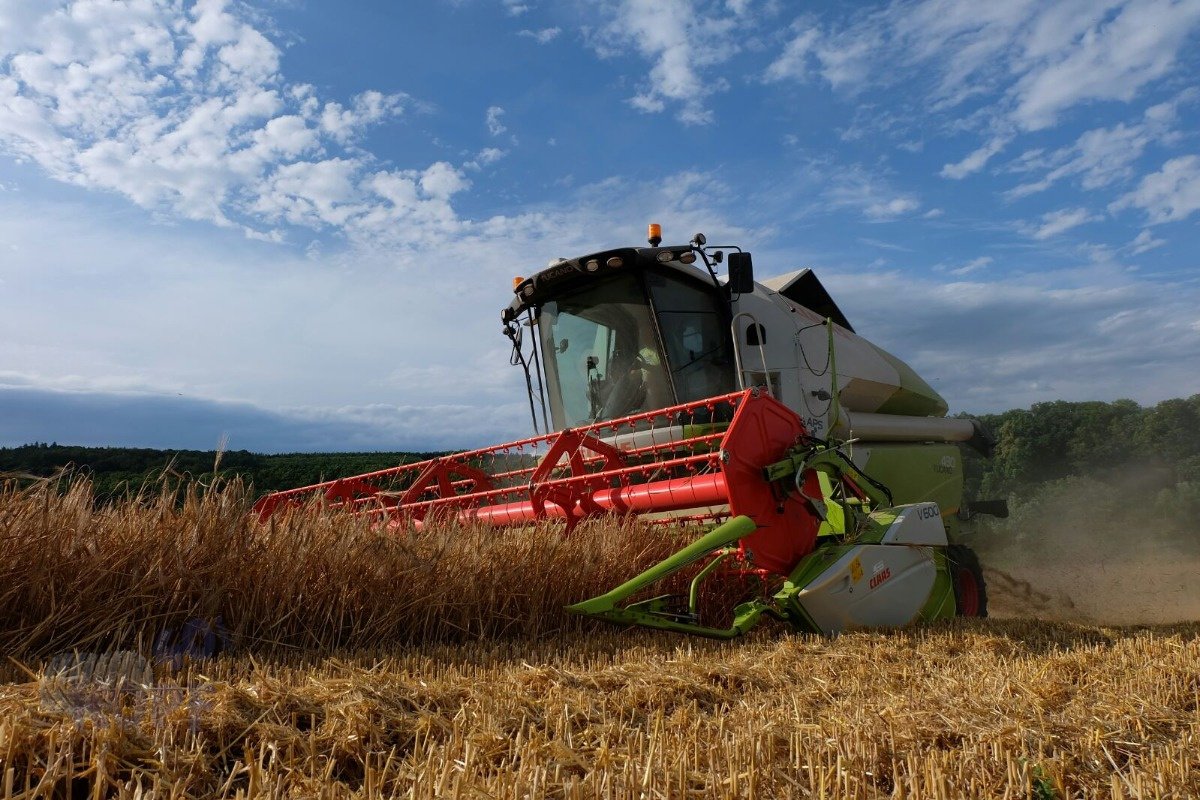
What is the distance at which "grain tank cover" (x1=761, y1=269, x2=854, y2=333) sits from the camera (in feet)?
22.8

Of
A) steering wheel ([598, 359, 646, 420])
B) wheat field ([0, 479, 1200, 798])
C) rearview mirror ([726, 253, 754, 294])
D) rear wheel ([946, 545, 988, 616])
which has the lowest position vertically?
rear wheel ([946, 545, 988, 616])

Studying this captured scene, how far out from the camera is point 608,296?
5.60m

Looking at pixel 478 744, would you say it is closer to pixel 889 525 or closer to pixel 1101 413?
pixel 889 525

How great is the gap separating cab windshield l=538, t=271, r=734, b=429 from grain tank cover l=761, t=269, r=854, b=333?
60.2 inches

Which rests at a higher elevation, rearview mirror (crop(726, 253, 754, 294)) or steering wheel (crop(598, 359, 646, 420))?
rearview mirror (crop(726, 253, 754, 294))

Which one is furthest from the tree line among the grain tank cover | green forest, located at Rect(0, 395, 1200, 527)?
the grain tank cover

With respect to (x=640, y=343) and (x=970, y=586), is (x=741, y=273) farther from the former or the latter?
(x=970, y=586)

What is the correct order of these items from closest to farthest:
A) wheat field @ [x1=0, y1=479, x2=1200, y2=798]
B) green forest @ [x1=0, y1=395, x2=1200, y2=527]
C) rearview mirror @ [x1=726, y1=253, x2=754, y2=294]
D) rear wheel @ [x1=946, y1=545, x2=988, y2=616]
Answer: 1. wheat field @ [x1=0, y1=479, x2=1200, y2=798]
2. rearview mirror @ [x1=726, y1=253, x2=754, y2=294]
3. rear wheel @ [x1=946, y1=545, x2=988, y2=616]
4. green forest @ [x1=0, y1=395, x2=1200, y2=527]

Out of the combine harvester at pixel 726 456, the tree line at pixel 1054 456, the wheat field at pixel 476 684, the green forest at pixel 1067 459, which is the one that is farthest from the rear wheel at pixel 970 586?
the tree line at pixel 1054 456

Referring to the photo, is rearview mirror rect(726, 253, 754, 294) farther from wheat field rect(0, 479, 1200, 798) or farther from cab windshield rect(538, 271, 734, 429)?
wheat field rect(0, 479, 1200, 798)

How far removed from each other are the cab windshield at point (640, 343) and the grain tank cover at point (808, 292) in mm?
1528

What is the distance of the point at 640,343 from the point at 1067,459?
928 cm

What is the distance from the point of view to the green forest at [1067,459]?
10.5 meters

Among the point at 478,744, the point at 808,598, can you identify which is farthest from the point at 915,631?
the point at 478,744
